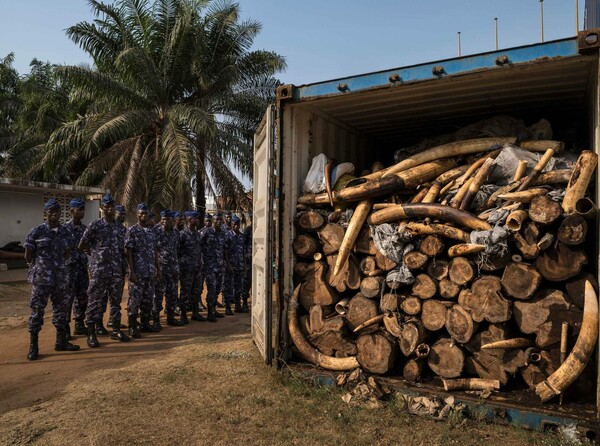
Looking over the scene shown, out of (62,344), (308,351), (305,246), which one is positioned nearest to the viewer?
(308,351)

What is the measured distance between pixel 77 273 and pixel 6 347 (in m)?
1.37

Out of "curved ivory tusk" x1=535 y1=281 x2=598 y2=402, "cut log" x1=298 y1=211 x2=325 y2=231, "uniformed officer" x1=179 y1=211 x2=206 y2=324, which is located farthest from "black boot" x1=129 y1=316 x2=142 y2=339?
"curved ivory tusk" x1=535 y1=281 x2=598 y2=402

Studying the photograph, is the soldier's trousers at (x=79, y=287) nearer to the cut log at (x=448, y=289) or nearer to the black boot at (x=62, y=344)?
the black boot at (x=62, y=344)

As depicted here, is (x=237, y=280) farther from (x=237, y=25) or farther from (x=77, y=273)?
(x=237, y=25)

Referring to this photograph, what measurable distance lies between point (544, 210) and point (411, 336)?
158 cm

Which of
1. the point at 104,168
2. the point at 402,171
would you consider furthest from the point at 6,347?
the point at 104,168

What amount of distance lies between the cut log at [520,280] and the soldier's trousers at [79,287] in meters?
6.07

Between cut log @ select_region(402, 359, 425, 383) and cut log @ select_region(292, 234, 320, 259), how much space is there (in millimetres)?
1488

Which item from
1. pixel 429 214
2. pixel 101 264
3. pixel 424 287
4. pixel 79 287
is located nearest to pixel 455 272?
pixel 424 287

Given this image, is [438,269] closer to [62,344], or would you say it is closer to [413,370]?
[413,370]

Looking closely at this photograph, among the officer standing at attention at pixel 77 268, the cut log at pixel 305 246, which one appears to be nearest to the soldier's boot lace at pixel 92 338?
the officer standing at attention at pixel 77 268

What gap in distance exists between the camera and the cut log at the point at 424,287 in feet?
14.3

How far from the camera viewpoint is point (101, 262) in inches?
269

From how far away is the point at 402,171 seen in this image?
5.09 meters
